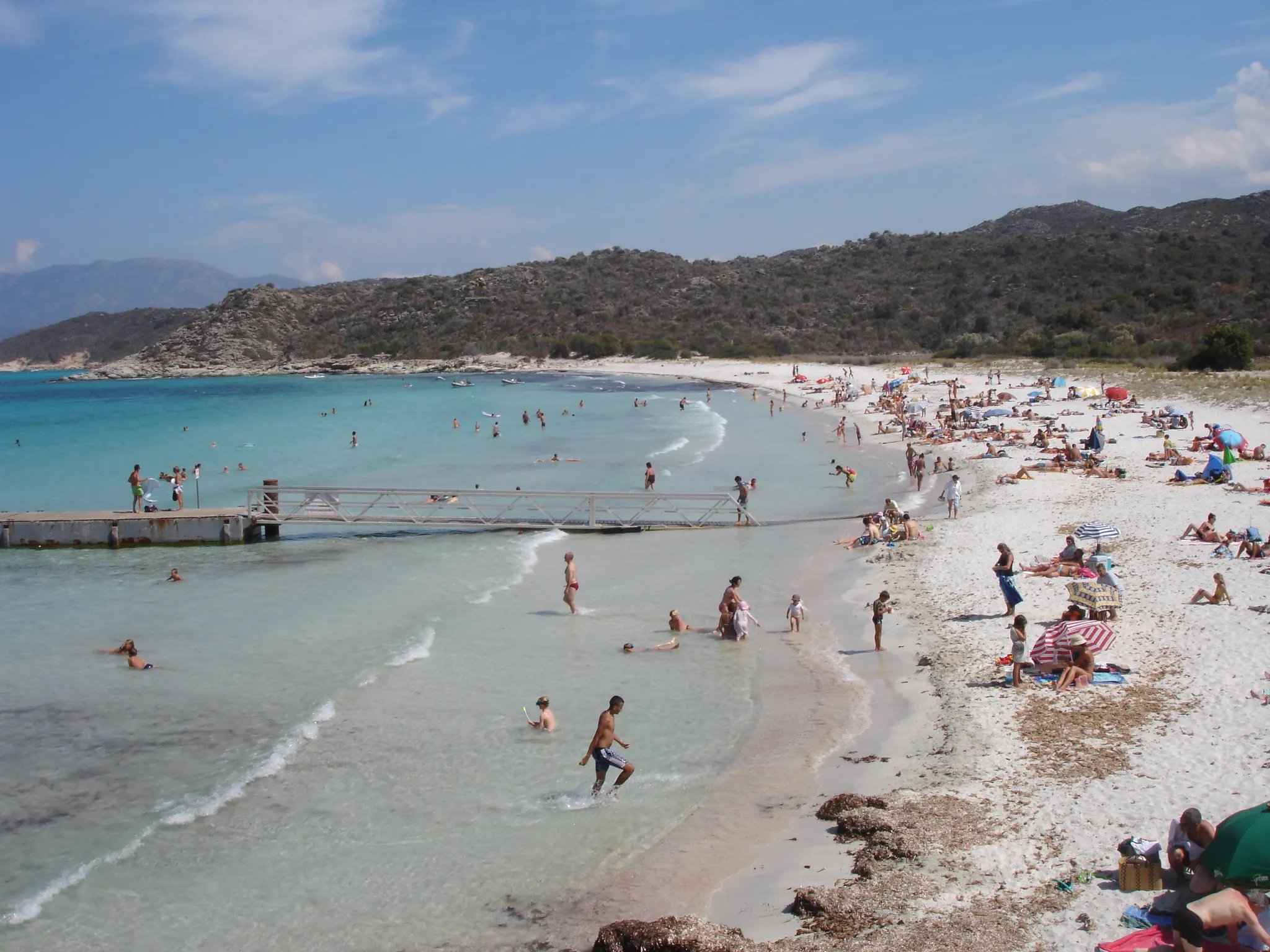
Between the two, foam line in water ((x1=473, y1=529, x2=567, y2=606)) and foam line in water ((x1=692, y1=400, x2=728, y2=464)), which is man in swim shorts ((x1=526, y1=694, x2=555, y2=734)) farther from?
foam line in water ((x1=692, y1=400, x2=728, y2=464))

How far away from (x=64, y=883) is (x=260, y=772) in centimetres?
235

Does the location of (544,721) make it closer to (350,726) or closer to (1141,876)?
(350,726)

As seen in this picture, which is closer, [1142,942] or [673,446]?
[1142,942]

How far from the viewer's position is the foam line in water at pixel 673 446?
131 ft

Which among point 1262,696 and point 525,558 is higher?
point 1262,696

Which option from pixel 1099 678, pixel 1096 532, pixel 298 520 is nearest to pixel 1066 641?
pixel 1099 678

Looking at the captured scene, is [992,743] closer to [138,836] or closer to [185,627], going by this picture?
[138,836]

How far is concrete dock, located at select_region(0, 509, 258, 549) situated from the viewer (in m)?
23.9

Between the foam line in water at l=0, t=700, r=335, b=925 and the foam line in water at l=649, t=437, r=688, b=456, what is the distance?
27.5 meters

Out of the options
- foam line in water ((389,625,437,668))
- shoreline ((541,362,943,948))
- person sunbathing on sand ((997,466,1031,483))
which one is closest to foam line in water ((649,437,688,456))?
person sunbathing on sand ((997,466,1031,483))

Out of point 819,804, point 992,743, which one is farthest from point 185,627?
point 992,743

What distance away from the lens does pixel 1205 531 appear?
57.3ft

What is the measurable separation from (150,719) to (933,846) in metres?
9.69

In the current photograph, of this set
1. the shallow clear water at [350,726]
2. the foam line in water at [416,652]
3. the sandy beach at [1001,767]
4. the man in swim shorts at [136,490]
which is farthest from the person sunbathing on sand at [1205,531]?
the man in swim shorts at [136,490]
